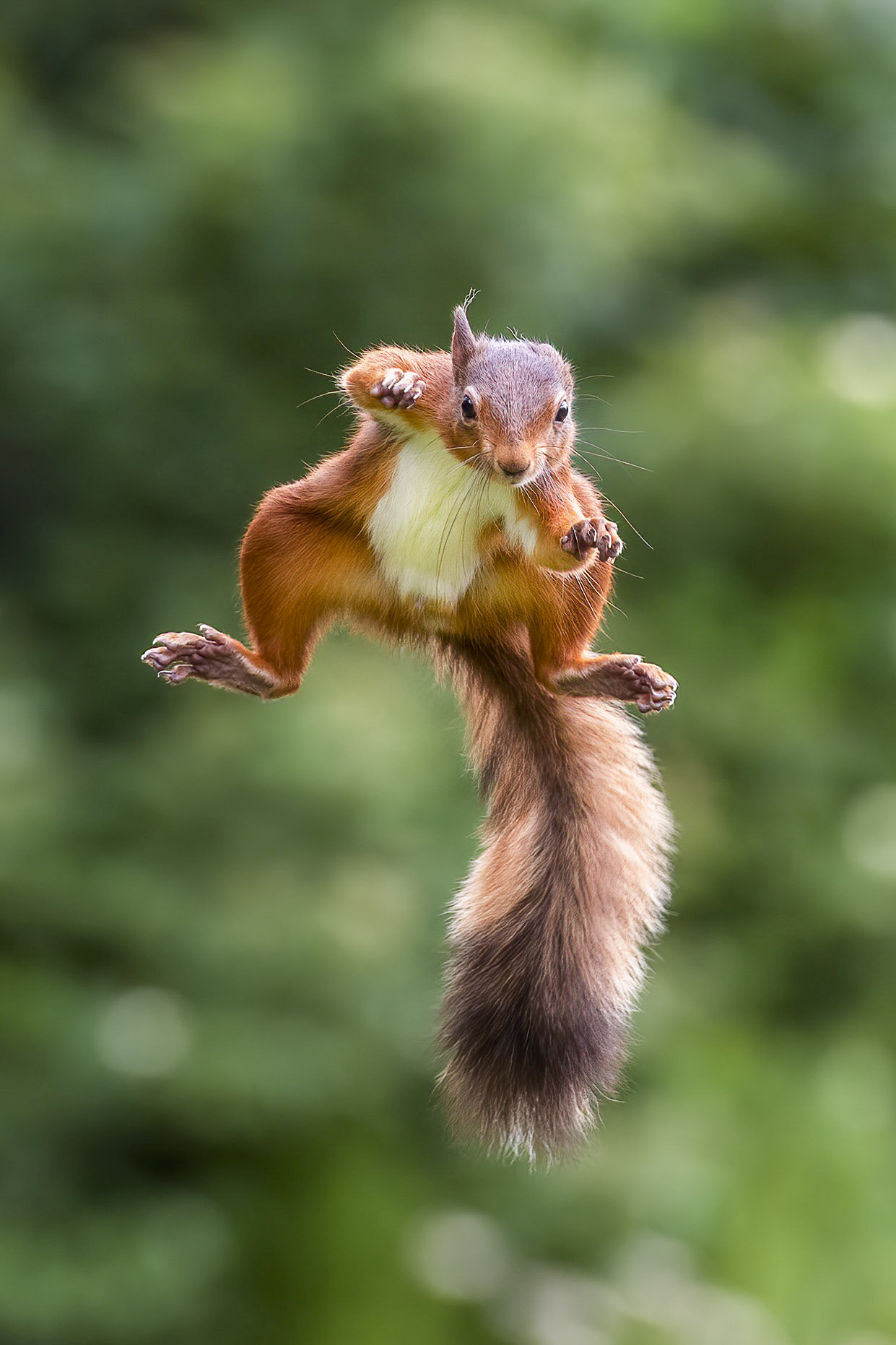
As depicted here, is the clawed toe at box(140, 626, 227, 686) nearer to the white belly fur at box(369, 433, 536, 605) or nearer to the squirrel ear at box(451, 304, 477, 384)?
the white belly fur at box(369, 433, 536, 605)

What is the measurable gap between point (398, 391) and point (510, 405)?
90 mm

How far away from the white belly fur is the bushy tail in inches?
4.6

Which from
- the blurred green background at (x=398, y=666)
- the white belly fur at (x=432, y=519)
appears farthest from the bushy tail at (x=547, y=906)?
the blurred green background at (x=398, y=666)

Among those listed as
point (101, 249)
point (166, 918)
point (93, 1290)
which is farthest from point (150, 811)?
point (101, 249)

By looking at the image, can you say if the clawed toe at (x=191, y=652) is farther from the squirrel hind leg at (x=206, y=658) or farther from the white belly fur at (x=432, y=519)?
the white belly fur at (x=432, y=519)

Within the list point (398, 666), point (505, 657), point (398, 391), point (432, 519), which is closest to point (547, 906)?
point (505, 657)

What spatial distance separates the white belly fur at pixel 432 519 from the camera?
1.09 meters

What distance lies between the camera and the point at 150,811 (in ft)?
18.1

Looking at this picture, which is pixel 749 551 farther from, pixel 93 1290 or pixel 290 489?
pixel 290 489

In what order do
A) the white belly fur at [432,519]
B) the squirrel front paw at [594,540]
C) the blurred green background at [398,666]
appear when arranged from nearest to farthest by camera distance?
the squirrel front paw at [594,540], the white belly fur at [432,519], the blurred green background at [398,666]

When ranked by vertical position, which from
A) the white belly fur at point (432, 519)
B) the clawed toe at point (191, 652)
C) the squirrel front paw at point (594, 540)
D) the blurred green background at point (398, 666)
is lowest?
the clawed toe at point (191, 652)

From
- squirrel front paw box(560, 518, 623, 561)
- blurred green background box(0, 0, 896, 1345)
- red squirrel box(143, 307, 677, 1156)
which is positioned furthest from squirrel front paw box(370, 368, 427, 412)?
blurred green background box(0, 0, 896, 1345)

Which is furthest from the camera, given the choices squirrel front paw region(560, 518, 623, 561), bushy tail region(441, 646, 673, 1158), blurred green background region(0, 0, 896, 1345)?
blurred green background region(0, 0, 896, 1345)

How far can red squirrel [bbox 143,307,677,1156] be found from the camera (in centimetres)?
104
